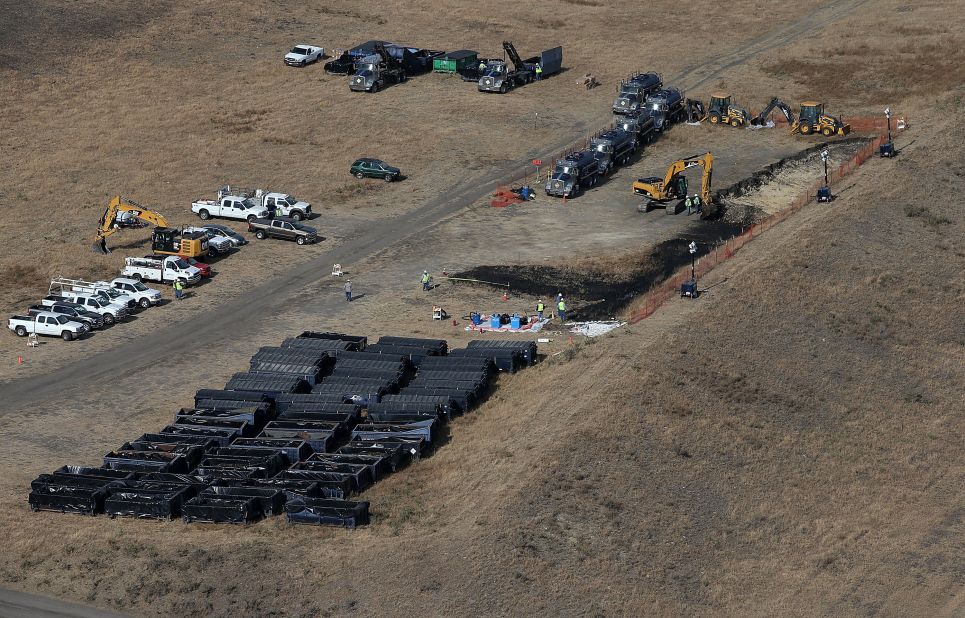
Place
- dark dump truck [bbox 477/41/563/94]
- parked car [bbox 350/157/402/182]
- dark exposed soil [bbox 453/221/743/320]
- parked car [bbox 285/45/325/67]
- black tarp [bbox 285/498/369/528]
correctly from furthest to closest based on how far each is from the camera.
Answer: parked car [bbox 285/45/325/67]
dark dump truck [bbox 477/41/563/94]
parked car [bbox 350/157/402/182]
dark exposed soil [bbox 453/221/743/320]
black tarp [bbox 285/498/369/528]

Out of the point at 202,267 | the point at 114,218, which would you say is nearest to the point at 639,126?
the point at 202,267

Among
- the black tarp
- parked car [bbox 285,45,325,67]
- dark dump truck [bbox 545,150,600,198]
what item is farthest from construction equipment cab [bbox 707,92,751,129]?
the black tarp

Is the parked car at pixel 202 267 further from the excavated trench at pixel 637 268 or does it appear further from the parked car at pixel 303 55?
the parked car at pixel 303 55

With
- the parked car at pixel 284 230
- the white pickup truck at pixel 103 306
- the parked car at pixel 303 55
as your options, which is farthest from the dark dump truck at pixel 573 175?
the parked car at pixel 303 55

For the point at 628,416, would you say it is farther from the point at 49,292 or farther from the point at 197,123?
the point at 197,123

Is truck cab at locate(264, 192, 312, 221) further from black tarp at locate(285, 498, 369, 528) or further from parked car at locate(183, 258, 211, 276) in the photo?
black tarp at locate(285, 498, 369, 528)

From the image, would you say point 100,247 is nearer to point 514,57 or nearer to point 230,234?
point 230,234
